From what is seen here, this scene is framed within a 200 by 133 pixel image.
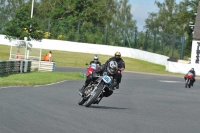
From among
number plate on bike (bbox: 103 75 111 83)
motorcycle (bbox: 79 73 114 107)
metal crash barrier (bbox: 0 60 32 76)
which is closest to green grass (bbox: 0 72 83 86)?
metal crash barrier (bbox: 0 60 32 76)

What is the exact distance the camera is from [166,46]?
2682 inches

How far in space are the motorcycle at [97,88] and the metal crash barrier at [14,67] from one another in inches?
702

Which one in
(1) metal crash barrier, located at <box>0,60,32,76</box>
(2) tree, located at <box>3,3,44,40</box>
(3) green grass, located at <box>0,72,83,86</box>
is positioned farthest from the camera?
(2) tree, located at <box>3,3,44,40</box>

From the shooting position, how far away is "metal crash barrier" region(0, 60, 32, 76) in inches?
1336

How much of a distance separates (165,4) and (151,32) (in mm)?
61942

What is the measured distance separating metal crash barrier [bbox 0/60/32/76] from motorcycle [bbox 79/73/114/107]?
17826 millimetres

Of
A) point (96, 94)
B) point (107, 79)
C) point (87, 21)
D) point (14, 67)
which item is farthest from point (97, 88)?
point (87, 21)

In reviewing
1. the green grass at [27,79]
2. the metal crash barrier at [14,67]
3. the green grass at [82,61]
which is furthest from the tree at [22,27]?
the green grass at [82,61]

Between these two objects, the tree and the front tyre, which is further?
the tree

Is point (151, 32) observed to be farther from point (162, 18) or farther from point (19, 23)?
point (162, 18)

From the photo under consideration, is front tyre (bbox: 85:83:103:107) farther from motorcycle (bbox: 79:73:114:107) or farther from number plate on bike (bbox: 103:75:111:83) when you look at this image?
number plate on bike (bbox: 103:75:111:83)

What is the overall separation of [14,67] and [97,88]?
71.1 feet

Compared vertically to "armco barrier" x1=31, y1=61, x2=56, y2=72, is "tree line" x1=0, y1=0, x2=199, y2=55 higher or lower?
higher

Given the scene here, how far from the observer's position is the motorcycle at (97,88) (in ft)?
50.7
